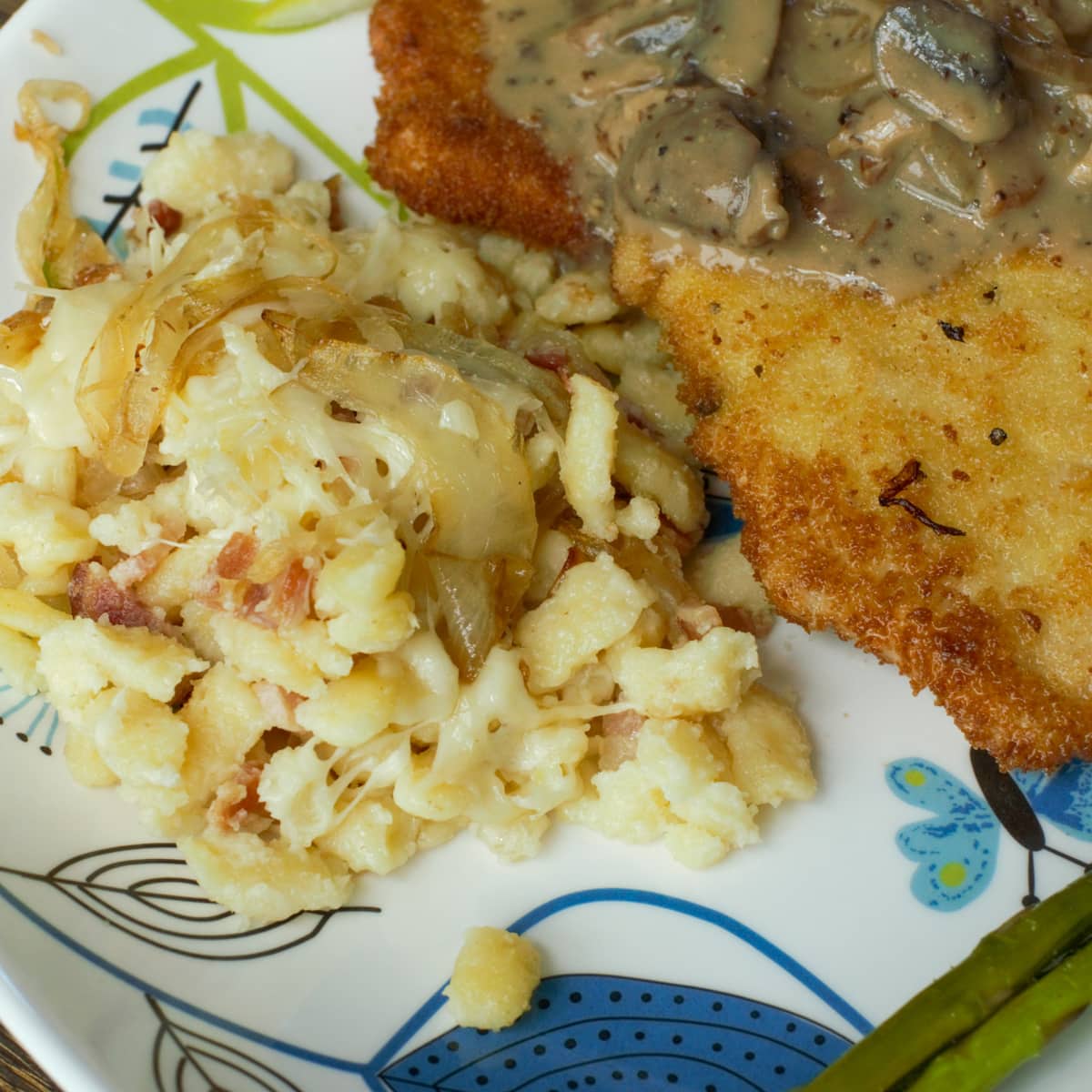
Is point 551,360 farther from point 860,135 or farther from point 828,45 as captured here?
point 828,45

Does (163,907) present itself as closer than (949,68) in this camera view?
Yes

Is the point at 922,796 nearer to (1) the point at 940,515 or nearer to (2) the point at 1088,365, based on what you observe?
(1) the point at 940,515

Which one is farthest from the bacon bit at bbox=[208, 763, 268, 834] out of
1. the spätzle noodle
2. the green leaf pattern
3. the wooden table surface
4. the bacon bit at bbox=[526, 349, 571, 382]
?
the green leaf pattern

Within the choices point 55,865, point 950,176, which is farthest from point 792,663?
point 55,865

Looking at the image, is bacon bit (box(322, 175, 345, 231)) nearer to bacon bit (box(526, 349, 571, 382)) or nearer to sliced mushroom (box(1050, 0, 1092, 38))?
bacon bit (box(526, 349, 571, 382))

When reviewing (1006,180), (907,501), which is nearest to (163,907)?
(907,501)

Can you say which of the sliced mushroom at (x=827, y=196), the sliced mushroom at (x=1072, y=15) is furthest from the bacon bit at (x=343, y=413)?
the sliced mushroom at (x=1072, y=15)
